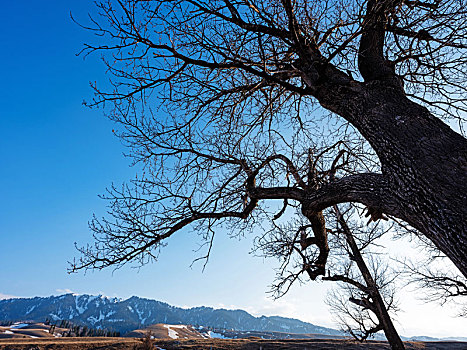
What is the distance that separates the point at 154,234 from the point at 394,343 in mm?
6215

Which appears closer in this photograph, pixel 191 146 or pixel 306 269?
pixel 191 146

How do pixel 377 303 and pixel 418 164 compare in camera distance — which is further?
pixel 377 303

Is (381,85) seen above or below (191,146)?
below

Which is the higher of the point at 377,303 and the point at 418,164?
the point at 418,164

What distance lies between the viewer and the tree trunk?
1978mm

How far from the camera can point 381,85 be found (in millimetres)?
3137

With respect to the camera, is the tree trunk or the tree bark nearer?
the tree trunk

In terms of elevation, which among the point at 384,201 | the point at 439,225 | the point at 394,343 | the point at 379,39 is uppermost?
the point at 379,39

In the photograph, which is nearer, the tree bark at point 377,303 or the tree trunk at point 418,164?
the tree trunk at point 418,164

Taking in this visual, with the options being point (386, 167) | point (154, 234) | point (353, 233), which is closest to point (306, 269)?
point (353, 233)

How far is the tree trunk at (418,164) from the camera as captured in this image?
1.98m

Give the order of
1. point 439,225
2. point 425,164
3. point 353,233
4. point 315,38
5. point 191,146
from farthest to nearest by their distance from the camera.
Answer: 1. point 353,233
2. point 191,146
3. point 315,38
4. point 425,164
5. point 439,225

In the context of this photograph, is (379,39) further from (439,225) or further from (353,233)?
(353,233)

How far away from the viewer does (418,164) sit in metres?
2.29
